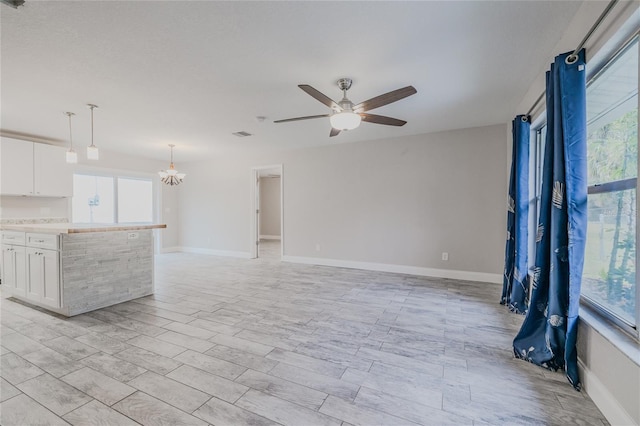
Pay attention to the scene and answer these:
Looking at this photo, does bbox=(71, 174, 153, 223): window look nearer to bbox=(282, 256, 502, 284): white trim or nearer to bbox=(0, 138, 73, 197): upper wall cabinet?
bbox=(0, 138, 73, 197): upper wall cabinet

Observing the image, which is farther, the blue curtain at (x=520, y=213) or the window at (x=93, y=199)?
the window at (x=93, y=199)

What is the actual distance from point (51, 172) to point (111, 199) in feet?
4.85

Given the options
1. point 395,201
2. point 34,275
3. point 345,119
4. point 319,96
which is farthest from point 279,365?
point 395,201

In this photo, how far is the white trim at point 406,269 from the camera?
175 inches

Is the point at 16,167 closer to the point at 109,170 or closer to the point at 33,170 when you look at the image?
the point at 33,170

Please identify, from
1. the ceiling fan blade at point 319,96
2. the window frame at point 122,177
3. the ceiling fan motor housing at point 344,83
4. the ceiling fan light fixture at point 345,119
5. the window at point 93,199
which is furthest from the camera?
the window frame at point 122,177

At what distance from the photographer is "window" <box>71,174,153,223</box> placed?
5793mm

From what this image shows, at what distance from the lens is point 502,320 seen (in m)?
2.93

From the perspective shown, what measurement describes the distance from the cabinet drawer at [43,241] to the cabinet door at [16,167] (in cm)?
212

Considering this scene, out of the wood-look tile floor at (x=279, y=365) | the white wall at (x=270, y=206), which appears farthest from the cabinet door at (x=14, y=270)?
the white wall at (x=270, y=206)

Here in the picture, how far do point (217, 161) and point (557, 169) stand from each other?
22.7 ft

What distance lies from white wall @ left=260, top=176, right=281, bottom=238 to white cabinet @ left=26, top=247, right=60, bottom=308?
7426mm

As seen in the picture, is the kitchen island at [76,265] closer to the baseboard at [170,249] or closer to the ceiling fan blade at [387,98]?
the ceiling fan blade at [387,98]

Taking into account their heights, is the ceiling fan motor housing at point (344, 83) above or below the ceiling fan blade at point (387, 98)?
above
